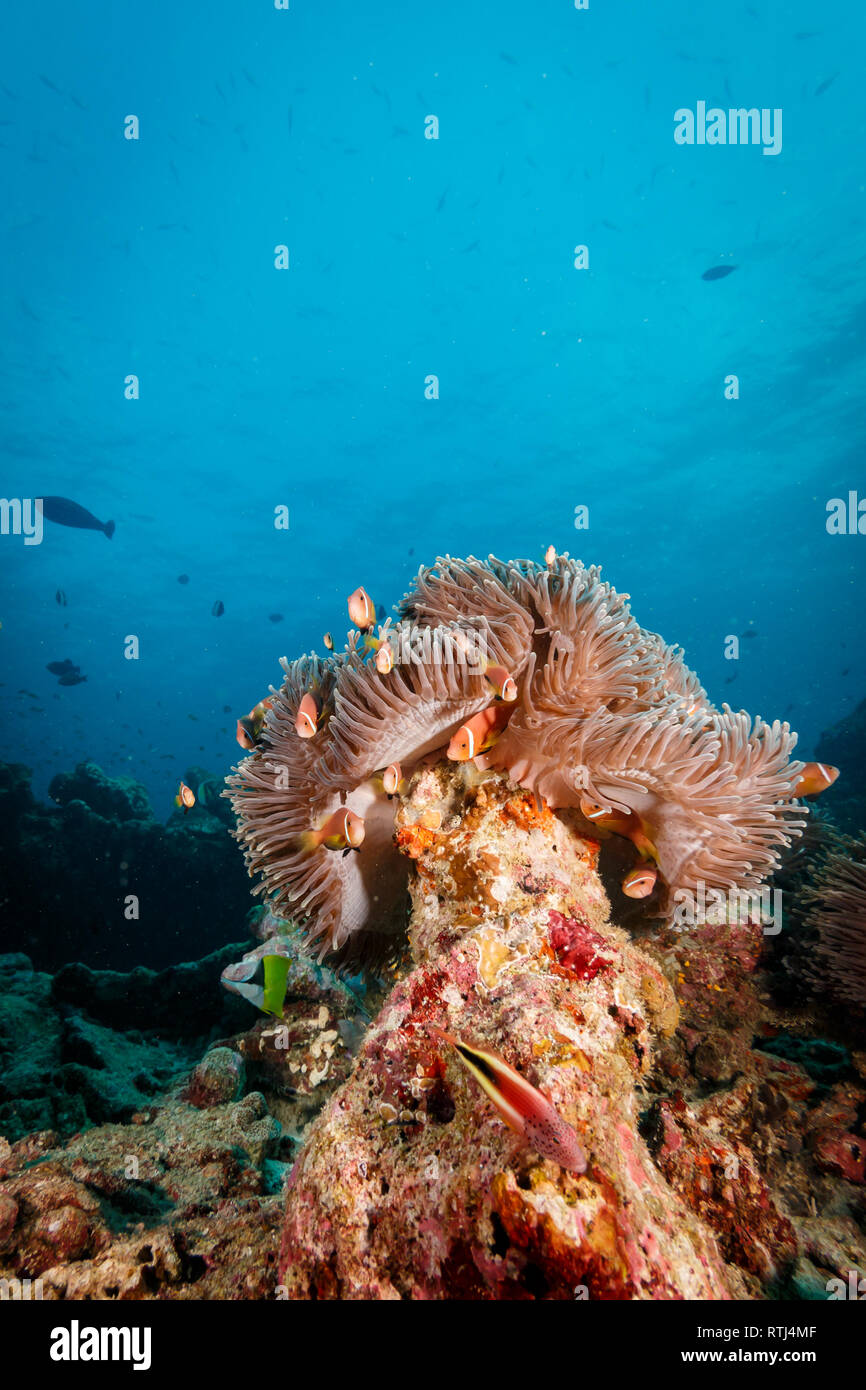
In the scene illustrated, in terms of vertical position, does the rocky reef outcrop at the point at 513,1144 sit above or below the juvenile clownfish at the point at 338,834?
below

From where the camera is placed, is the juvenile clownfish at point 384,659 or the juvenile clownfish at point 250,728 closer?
the juvenile clownfish at point 384,659

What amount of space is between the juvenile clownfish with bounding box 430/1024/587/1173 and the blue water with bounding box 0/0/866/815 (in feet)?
121

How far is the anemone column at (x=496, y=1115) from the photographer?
1.58 metres

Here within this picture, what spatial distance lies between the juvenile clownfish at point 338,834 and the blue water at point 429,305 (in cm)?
3544

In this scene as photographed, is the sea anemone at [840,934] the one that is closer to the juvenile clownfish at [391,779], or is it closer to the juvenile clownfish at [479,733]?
the juvenile clownfish at [479,733]

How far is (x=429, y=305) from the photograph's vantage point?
115ft

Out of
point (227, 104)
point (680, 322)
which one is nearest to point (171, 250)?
point (227, 104)

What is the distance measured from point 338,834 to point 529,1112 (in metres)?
1.56

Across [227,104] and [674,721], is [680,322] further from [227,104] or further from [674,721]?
[674,721]

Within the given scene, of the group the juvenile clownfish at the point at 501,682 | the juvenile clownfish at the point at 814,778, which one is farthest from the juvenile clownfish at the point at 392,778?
the juvenile clownfish at the point at 814,778

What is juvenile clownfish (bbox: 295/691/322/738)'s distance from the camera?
2.81 m

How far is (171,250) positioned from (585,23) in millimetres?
22543

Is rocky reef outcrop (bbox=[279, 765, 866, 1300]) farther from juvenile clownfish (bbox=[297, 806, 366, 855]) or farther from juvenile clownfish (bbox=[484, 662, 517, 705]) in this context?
juvenile clownfish (bbox=[484, 662, 517, 705])

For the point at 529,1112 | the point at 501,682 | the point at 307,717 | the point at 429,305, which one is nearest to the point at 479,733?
the point at 501,682
